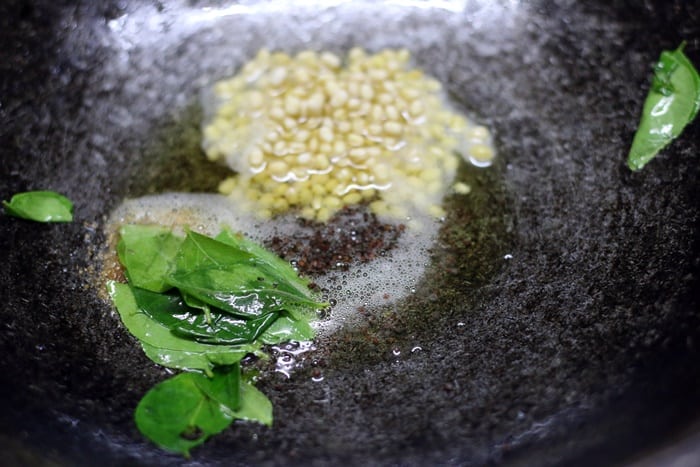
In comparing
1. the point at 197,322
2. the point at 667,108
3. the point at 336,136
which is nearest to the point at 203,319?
the point at 197,322

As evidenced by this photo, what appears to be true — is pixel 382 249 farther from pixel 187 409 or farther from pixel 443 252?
pixel 187 409

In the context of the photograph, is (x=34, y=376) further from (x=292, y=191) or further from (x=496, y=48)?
(x=496, y=48)

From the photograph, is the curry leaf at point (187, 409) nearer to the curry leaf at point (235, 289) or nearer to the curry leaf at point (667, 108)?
the curry leaf at point (235, 289)

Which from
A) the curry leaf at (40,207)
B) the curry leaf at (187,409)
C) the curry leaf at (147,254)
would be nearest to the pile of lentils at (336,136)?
the curry leaf at (147,254)

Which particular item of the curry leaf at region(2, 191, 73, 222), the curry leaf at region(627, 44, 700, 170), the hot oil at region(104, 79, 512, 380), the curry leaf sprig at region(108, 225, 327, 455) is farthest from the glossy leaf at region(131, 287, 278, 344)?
the curry leaf at region(627, 44, 700, 170)

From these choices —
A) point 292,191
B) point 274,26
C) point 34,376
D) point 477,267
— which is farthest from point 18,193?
point 477,267

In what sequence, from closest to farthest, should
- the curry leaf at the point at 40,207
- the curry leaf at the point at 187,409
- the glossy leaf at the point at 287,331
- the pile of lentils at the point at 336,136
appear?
1. the curry leaf at the point at 187,409
2. the glossy leaf at the point at 287,331
3. the curry leaf at the point at 40,207
4. the pile of lentils at the point at 336,136

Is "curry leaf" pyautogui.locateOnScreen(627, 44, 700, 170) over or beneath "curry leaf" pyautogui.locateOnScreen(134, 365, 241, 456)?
over

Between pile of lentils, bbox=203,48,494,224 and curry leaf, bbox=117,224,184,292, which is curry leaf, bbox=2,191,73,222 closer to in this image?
curry leaf, bbox=117,224,184,292
